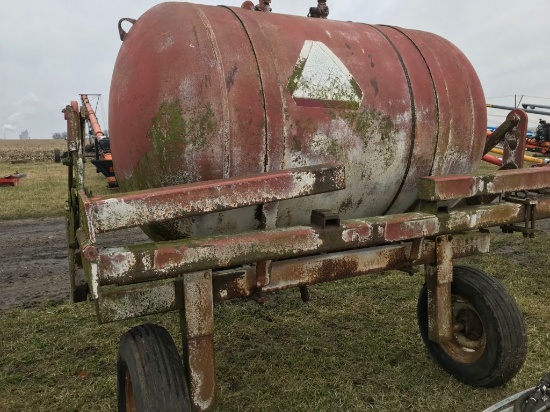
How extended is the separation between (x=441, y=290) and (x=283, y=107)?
1.43 meters

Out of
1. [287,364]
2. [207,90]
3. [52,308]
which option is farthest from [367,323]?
[52,308]

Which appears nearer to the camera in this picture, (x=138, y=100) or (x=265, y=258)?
(x=265, y=258)

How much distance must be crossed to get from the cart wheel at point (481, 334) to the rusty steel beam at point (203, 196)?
1395mm

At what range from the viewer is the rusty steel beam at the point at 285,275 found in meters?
2.17

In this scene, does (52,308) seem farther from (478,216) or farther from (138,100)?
(478,216)

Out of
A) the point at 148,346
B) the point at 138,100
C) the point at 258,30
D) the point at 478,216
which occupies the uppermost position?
the point at 258,30

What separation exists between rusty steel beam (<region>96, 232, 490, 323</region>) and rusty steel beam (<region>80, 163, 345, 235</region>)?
399 mm

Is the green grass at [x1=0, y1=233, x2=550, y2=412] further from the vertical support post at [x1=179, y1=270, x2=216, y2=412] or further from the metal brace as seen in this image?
the metal brace

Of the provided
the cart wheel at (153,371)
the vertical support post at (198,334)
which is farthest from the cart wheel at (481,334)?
the cart wheel at (153,371)

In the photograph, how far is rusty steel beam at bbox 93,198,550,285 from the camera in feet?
6.36

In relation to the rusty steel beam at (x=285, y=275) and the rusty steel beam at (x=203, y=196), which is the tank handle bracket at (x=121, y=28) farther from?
the rusty steel beam at (x=285, y=275)

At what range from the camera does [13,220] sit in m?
8.95

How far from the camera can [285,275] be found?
2412 millimetres

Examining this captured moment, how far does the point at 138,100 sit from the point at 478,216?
1.93 metres
